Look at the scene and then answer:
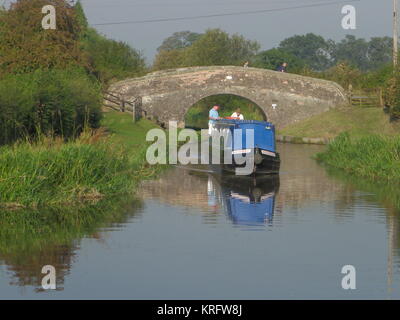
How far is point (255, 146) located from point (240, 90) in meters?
32.5

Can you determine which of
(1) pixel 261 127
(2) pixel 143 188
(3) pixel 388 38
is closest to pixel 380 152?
(1) pixel 261 127

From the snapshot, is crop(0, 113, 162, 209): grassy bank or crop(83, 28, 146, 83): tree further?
crop(83, 28, 146, 83): tree

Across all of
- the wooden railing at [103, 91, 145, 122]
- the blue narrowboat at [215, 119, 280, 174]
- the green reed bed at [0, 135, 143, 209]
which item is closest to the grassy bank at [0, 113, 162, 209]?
the green reed bed at [0, 135, 143, 209]

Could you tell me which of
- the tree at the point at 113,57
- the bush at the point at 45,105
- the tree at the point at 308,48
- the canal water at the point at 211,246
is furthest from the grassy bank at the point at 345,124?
the tree at the point at 308,48

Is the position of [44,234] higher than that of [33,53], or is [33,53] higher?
[33,53]

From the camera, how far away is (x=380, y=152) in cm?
3350

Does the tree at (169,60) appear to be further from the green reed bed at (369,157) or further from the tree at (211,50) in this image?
the green reed bed at (369,157)

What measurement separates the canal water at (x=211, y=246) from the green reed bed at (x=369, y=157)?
4.12 metres

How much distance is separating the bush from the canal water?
→ 7382 millimetres

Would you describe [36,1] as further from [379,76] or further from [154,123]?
[379,76]

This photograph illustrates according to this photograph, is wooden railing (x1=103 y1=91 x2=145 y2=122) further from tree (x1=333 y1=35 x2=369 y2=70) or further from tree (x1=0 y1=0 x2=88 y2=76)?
tree (x1=333 y1=35 x2=369 y2=70)

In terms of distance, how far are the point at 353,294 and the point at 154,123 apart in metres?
40.1

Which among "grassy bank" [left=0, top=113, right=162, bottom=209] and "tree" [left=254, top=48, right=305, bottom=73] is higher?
"tree" [left=254, top=48, right=305, bottom=73]

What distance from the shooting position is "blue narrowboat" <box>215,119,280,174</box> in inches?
1294
